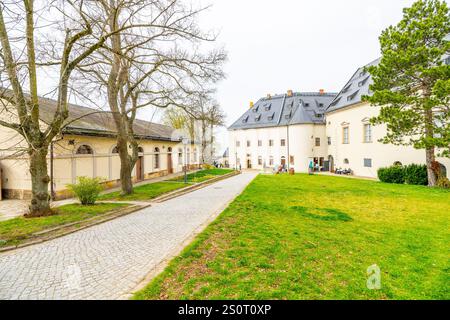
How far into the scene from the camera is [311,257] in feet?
15.0

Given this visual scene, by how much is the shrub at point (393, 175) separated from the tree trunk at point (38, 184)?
24.3m

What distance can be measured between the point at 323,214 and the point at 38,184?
1084cm

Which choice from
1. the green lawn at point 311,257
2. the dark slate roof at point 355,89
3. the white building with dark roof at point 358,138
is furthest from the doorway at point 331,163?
the green lawn at point 311,257

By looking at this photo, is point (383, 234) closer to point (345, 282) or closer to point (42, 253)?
point (345, 282)

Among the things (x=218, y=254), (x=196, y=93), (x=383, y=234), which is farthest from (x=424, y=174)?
(x=218, y=254)

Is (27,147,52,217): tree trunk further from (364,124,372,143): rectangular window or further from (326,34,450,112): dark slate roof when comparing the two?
(326,34,450,112): dark slate roof

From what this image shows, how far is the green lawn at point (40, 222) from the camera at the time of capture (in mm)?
5999

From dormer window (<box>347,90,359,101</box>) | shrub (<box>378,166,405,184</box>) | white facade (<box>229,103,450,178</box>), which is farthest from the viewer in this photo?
dormer window (<box>347,90,359,101</box>)

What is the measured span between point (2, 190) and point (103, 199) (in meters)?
7.25

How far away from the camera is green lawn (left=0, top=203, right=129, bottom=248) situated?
19.7 feet

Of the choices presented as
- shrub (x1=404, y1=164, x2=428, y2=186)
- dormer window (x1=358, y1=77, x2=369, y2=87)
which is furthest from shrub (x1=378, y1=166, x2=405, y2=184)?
dormer window (x1=358, y1=77, x2=369, y2=87)

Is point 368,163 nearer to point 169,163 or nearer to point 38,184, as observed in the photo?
point 169,163

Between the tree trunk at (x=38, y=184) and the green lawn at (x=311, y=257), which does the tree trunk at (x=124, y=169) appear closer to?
the tree trunk at (x=38, y=184)

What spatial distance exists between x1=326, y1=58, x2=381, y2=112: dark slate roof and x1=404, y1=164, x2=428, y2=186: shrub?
34.0ft
